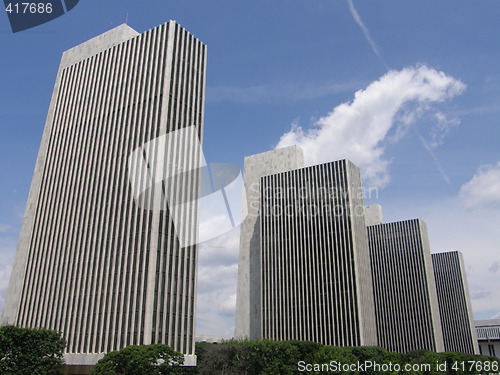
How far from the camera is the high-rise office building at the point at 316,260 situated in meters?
94.9

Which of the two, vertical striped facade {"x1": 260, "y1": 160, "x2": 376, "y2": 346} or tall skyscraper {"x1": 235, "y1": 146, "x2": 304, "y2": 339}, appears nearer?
vertical striped facade {"x1": 260, "y1": 160, "x2": 376, "y2": 346}

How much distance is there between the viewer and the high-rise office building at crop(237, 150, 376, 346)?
94.9 meters

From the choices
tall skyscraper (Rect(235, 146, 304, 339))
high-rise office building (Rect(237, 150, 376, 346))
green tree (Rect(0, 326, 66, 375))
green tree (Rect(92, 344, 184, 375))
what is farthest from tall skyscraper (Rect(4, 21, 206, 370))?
tall skyscraper (Rect(235, 146, 304, 339))

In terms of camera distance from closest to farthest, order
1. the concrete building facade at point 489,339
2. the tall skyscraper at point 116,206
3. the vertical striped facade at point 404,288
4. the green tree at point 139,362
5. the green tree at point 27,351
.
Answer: the green tree at point 27,351 < the green tree at point 139,362 < the tall skyscraper at point 116,206 < the vertical striped facade at point 404,288 < the concrete building facade at point 489,339

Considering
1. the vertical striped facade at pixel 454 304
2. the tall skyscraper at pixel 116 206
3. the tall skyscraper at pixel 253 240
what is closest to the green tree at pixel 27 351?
the tall skyscraper at pixel 116 206

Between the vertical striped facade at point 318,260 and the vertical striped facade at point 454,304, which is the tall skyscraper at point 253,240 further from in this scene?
the vertical striped facade at point 454,304

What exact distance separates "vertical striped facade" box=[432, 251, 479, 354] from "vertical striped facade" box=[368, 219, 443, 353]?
15.6 m

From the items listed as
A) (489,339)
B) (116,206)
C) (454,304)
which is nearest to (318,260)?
(116,206)

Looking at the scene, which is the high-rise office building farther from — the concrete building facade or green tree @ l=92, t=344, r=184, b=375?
the concrete building facade

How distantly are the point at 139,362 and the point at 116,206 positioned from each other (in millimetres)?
28580

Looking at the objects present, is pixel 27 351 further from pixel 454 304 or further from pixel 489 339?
pixel 489 339

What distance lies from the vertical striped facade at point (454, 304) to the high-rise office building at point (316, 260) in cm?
4791

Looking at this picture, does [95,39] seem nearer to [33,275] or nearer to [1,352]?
[33,275]

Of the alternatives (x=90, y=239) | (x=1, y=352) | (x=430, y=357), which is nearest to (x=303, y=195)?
(x=430, y=357)
